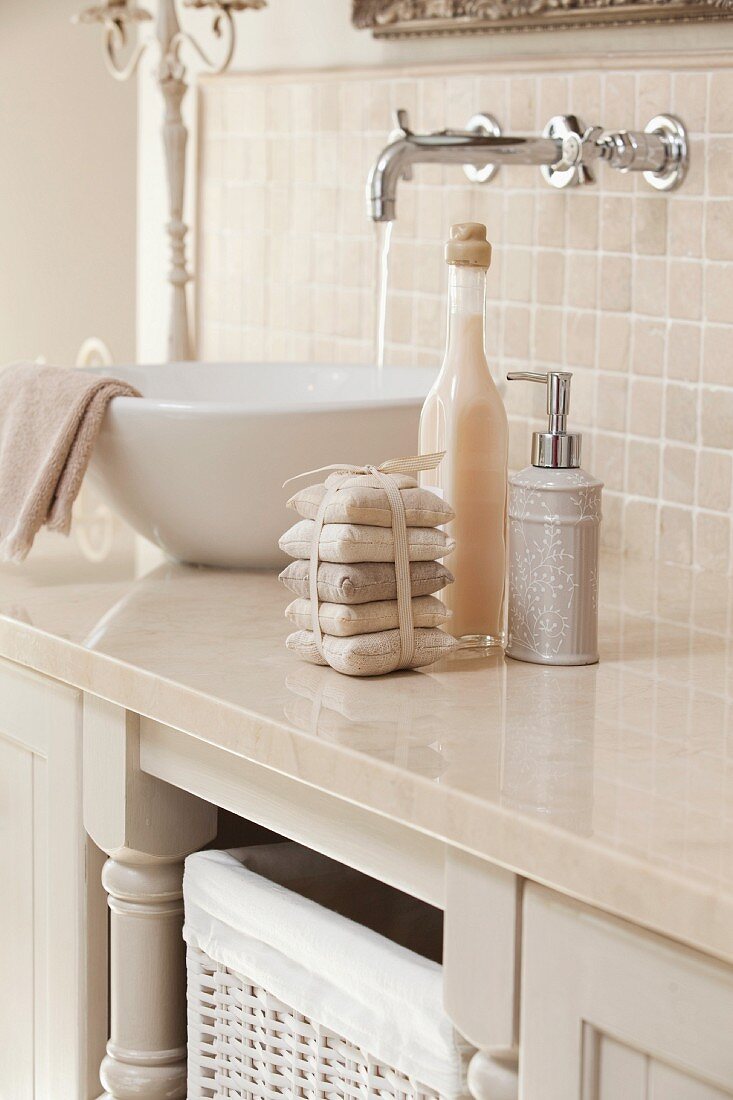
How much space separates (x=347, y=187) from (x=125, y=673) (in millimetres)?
934

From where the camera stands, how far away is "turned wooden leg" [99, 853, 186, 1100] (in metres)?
1.06

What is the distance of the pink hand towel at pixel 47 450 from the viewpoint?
1236mm

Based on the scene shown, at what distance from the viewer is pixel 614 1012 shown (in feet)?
2.27

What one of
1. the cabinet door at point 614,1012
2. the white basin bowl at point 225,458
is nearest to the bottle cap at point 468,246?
the white basin bowl at point 225,458

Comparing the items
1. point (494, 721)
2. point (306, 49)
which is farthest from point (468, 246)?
point (306, 49)

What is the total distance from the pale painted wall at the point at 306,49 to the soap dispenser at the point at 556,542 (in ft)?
1.78

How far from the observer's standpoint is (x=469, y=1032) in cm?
78

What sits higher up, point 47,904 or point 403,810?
point 403,810

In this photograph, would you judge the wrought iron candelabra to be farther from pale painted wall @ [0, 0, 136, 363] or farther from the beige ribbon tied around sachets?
the beige ribbon tied around sachets

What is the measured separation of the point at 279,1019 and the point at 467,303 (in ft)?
1.72

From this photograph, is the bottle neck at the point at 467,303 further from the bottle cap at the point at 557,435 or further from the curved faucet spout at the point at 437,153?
the curved faucet spout at the point at 437,153

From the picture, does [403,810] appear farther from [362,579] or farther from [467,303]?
[467,303]

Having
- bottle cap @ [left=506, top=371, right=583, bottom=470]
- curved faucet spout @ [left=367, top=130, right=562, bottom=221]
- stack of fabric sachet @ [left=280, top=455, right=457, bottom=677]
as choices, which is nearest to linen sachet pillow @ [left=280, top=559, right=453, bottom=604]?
stack of fabric sachet @ [left=280, top=455, right=457, bottom=677]

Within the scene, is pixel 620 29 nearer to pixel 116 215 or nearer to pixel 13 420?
pixel 13 420
